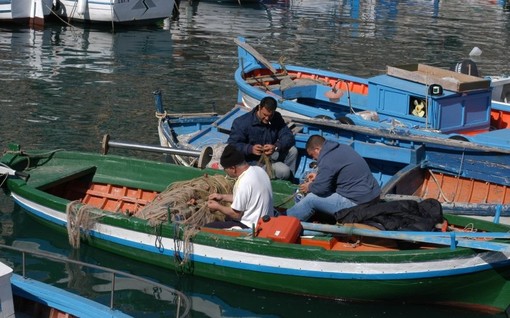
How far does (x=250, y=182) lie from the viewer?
1113 centimetres

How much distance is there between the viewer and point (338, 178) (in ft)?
38.5

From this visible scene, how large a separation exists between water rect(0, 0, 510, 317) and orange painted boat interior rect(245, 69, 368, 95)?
2.49 meters

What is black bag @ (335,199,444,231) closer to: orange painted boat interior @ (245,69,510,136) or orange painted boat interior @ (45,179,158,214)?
orange painted boat interior @ (45,179,158,214)

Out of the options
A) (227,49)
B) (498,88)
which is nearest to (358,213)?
(498,88)

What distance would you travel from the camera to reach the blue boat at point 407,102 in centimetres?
1605

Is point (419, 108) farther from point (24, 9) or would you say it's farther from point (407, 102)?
point (24, 9)

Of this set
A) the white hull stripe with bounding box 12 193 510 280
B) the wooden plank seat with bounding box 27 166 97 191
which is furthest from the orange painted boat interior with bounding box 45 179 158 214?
the white hull stripe with bounding box 12 193 510 280

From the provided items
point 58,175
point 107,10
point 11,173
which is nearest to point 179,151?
point 58,175

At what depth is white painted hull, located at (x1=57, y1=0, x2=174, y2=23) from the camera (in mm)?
34719

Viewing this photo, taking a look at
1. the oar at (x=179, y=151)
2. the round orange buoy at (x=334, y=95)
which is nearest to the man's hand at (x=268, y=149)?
the oar at (x=179, y=151)

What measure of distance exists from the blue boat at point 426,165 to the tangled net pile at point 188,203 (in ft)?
3.83

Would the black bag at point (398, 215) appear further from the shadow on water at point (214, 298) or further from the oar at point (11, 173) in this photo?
the oar at point (11, 173)

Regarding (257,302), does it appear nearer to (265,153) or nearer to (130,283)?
(130,283)

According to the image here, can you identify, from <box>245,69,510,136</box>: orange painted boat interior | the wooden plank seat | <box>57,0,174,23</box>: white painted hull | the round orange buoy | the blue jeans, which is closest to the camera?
the blue jeans
